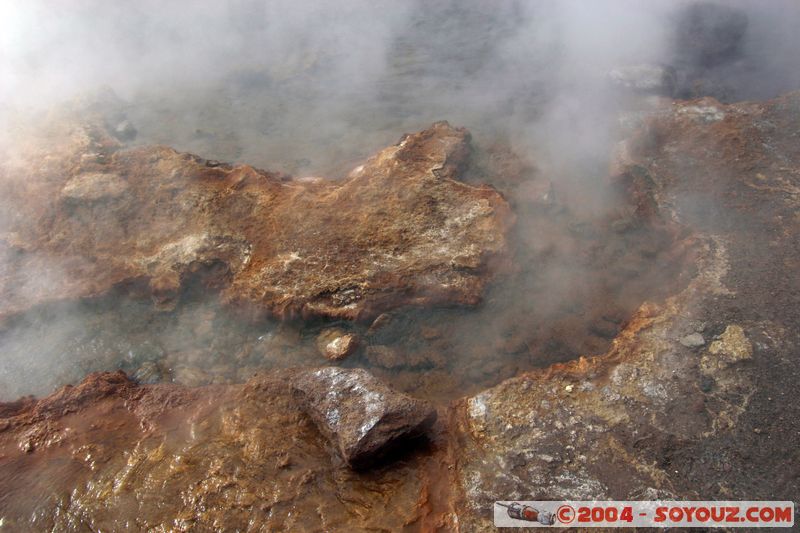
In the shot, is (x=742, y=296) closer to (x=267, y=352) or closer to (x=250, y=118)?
(x=267, y=352)

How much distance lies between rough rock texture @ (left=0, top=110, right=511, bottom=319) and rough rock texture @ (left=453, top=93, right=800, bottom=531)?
3.49 ft

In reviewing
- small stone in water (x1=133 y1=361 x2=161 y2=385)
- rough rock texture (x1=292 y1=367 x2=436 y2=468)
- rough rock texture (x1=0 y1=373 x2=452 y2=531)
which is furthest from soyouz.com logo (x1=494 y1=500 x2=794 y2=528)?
small stone in water (x1=133 y1=361 x2=161 y2=385)

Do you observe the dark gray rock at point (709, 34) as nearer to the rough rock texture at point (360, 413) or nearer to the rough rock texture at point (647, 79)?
the rough rock texture at point (647, 79)

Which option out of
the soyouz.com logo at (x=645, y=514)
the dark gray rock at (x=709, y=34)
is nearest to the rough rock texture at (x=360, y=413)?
the soyouz.com logo at (x=645, y=514)

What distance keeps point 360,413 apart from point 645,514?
1497mm

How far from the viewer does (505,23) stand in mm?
7504

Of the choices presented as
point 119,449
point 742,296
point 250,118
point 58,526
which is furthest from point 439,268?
point 250,118

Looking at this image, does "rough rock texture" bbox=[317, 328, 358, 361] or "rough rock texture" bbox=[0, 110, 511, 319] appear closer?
"rough rock texture" bbox=[317, 328, 358, 361]

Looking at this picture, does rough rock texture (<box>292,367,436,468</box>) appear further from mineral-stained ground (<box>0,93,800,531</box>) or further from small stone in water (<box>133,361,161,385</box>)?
small stone in water (<box>133,361,161,385</box>)

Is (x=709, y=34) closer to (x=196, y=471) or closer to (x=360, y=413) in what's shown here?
(x=360, y=413)

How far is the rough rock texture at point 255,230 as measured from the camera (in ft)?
12.6

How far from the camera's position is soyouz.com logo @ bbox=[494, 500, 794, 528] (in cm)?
256

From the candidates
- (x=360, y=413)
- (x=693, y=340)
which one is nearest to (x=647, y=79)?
(x=693, y=340)

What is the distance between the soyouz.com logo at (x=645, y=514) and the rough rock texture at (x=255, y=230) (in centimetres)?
156
